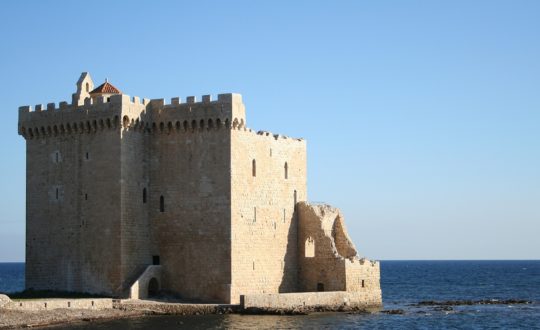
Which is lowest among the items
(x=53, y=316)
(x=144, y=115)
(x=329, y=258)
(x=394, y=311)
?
(x=394, y=311)

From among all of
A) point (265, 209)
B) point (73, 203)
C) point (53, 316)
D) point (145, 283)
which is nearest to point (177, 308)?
point (145, 283)

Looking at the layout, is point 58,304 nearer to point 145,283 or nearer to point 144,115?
point 145,283

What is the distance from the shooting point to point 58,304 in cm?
4056

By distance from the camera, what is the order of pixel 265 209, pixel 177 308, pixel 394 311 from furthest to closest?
pixel 394 311, pixel 265 209, pixel 177 308

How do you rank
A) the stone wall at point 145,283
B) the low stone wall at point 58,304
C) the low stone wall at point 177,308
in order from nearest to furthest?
the low stone wall at point 58,304
the low stone wall at point 177,308
the stone wall at point 145,283

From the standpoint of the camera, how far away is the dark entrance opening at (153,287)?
45656 millimetres

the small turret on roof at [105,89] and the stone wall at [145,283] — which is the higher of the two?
the small turret on roof at [105,89]

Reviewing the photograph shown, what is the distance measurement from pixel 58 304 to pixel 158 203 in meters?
7.88

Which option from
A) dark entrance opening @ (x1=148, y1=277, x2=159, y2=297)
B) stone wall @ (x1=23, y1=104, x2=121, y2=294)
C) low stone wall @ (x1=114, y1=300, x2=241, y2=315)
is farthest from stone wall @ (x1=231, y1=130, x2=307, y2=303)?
stone wall @ (x1=23, y1=104, x2=121, y2=294)

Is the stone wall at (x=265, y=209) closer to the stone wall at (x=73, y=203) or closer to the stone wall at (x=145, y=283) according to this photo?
the stone wall at (x=145, y=283)

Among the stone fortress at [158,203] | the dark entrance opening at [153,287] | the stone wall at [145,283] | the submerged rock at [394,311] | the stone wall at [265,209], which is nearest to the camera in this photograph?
the stone wall at [145,283]

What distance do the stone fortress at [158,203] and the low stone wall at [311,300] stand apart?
1.13 feet

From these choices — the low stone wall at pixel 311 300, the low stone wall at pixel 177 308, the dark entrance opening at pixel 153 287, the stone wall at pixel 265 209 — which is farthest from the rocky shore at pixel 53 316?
the stone wall at pixel 265 209

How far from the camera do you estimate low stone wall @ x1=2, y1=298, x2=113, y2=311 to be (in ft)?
128
